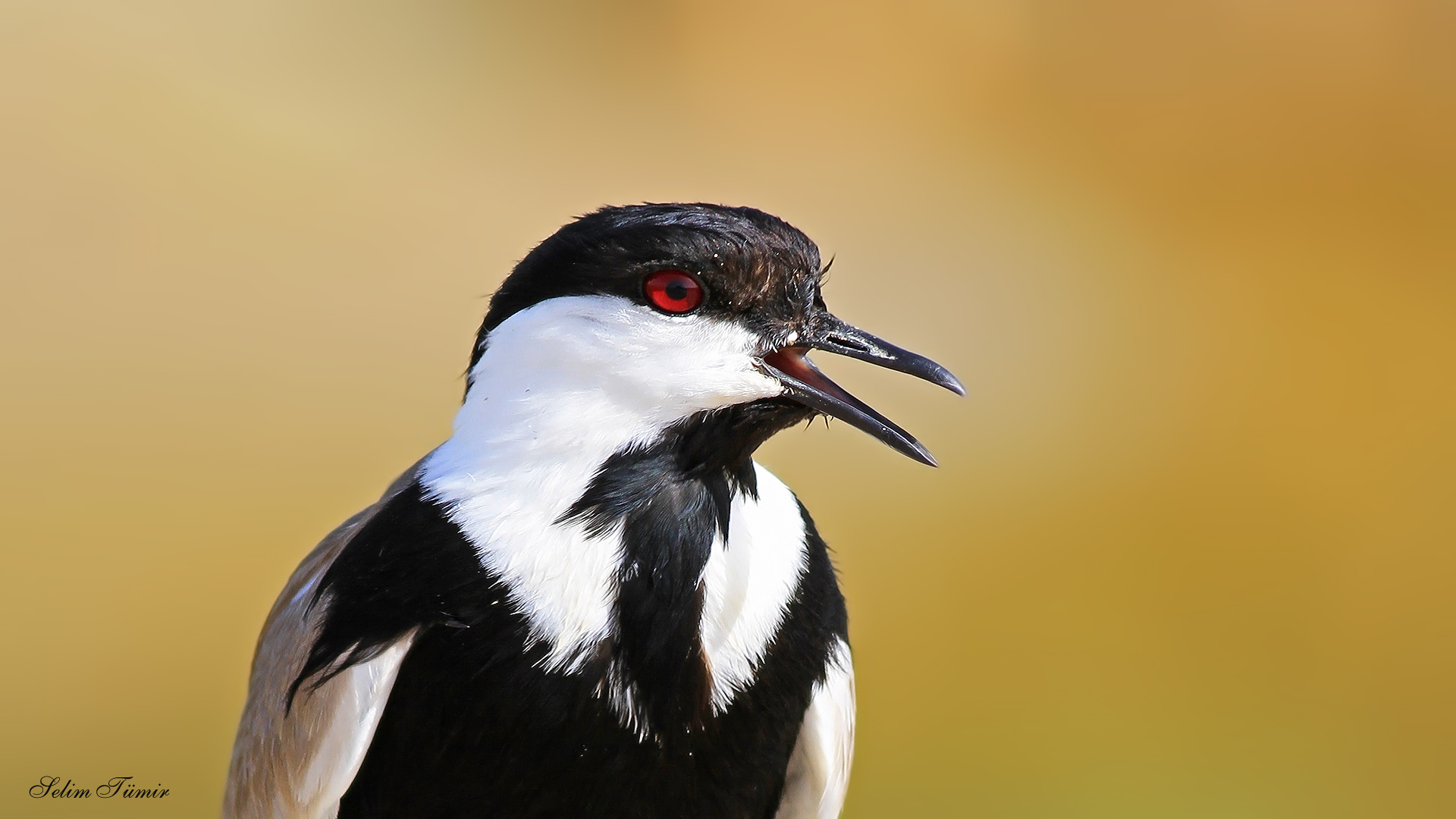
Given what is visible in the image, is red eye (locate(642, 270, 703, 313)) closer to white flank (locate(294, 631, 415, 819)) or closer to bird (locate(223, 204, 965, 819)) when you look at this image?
bird (locate(223, 204, 965, 819))

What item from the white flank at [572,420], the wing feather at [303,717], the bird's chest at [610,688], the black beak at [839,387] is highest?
the black beak at [839,387]

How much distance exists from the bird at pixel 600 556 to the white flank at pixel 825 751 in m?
0.11

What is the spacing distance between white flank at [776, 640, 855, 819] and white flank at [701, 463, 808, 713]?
14cm

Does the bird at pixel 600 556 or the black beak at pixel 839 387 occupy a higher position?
the black beak at pixel 839 387

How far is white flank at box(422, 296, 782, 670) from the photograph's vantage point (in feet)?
4.12

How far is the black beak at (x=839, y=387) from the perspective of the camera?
1284 millimetres

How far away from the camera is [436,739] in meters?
1.34

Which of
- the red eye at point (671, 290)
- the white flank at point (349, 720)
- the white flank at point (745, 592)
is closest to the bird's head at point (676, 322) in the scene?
the red eye at point (671, 290)

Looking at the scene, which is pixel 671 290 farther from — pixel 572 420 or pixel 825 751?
pixel 825 751

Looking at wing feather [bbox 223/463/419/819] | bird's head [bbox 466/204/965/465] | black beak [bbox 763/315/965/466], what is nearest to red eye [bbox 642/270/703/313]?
bird's head [bbox 466/204/965/465]

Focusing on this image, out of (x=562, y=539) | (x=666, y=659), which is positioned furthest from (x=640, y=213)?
(x=666, y=659)

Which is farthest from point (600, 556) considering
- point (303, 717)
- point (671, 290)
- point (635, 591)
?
point (303, 717)

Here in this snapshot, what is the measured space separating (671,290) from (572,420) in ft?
0.52

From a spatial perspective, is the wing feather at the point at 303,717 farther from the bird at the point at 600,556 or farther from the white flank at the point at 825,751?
the white flank at the point at 825,751
